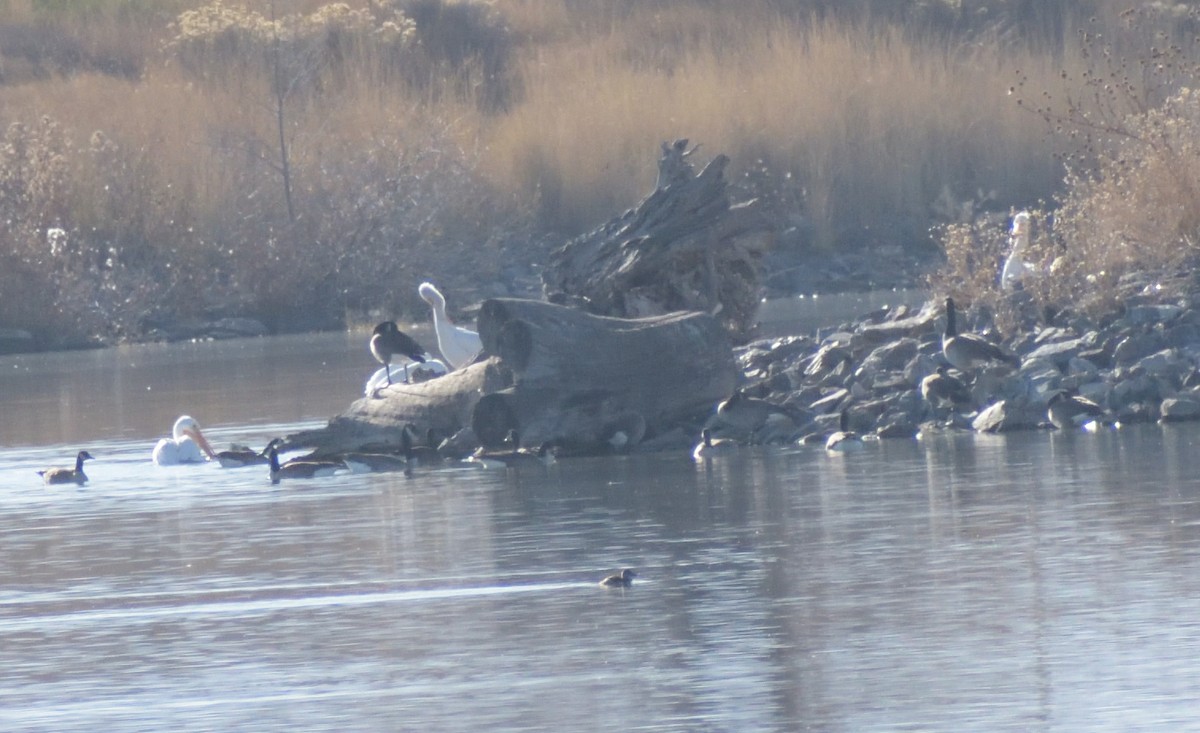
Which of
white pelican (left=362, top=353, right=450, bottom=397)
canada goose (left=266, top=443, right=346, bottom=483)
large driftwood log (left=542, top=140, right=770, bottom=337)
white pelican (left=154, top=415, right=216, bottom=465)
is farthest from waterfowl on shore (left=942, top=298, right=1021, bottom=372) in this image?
white pelican (left=154, top=415, right=216, bottom=465)

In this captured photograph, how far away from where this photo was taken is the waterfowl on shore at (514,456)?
56.5 feet

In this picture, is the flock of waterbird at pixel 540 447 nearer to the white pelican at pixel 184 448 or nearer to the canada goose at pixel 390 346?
the white pelican at pixel 184 448

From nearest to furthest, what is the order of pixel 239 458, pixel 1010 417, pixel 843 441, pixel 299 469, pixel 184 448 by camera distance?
pixel 843 441
pixel 299 469
pixel 1010 417
pixel 239 458
pixel 184 448

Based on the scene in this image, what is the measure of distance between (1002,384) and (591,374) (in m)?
3.31

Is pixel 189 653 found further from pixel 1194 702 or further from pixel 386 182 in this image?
pixel 386 182

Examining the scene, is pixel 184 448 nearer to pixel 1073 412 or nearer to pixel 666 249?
pixel 666 249

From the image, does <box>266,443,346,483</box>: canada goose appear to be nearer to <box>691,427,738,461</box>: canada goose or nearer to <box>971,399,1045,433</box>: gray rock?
<box>691,427,738,461</box>: canada goose

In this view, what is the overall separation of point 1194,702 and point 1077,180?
14456mm

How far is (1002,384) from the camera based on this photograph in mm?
18000

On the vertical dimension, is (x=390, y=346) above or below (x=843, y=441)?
above

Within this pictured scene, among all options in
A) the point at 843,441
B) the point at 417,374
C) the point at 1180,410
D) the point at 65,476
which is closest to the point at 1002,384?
the point at 1180,410

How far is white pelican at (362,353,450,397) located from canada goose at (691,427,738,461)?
3.28 metres

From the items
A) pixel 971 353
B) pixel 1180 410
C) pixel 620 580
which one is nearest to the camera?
pixel 620 580

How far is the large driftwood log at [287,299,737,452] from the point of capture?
17.5 m
